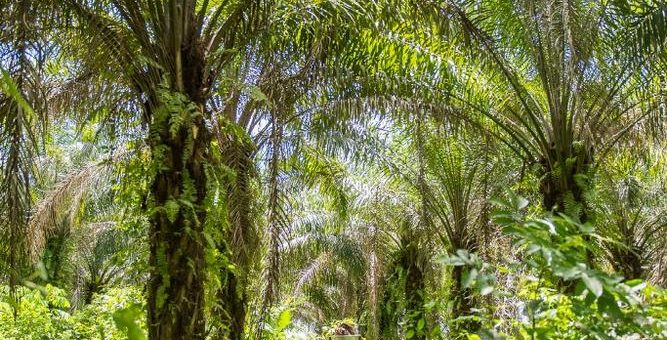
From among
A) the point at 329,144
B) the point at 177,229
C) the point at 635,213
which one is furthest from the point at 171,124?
the point at 635,213

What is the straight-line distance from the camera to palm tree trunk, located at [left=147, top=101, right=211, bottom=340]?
5.23 meters

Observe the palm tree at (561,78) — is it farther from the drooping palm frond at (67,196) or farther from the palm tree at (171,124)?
the drooping palm frond at (67,196)

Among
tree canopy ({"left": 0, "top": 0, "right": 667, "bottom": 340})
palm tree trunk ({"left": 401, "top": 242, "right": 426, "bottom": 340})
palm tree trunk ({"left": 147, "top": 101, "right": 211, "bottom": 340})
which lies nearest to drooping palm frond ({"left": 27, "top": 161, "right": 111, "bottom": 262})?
tree canopy ({"left": 0, "top": 0, "right": 667, "bottom": 340})

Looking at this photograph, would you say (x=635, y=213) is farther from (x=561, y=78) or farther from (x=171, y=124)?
(x=171, y=124)

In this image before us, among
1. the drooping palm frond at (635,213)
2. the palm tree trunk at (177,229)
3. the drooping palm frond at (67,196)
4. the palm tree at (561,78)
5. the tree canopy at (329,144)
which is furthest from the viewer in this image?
the drooping palm frond at (67,196)

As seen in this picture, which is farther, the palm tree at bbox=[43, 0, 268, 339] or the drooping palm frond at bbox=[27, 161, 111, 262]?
the drooping palm frond at bbox=[27, 161, 111, 262]

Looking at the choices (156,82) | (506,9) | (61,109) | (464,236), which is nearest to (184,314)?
(156,82)

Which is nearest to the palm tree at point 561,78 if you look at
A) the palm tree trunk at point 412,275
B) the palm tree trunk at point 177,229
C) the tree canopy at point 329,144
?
the tree canopy at point 329,144

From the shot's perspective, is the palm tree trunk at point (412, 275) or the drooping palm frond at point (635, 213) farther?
the palm tree trunk at point (412, 275)

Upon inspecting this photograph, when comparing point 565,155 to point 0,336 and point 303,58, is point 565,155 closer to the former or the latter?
point 303,58

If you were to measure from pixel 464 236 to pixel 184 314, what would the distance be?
25.5 feet

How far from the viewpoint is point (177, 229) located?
5430 mm

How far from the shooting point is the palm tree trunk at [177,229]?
206 inches

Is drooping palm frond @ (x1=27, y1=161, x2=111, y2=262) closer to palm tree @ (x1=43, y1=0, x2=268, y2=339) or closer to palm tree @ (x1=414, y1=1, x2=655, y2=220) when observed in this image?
palm tree @ (x1=43, y1=0, x2=268, y2=339)
